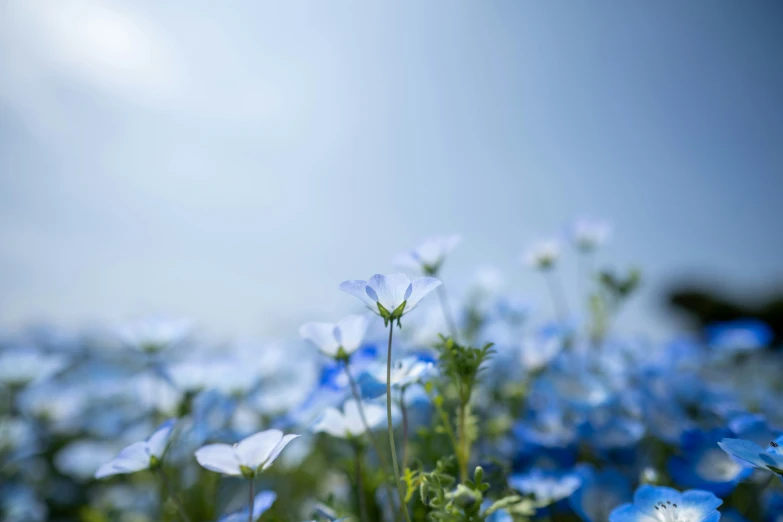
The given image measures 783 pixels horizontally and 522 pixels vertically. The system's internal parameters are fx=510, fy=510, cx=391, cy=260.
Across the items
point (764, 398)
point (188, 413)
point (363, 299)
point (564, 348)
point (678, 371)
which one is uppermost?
point (363, 299)

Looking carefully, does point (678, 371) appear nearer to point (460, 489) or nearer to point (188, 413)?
point (460, 489)

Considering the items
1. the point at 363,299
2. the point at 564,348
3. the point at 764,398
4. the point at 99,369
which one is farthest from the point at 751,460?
the point at 99,369

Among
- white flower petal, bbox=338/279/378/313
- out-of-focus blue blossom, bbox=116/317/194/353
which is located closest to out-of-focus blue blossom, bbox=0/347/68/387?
out-of-focus blue blossom, bbox=116/317/194/353

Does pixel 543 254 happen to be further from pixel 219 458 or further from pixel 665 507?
pixel 219 458

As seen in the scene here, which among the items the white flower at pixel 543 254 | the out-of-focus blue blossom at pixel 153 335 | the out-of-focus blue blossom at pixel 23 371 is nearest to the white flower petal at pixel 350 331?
the out-of-focus blue blossom at pixel 153 335

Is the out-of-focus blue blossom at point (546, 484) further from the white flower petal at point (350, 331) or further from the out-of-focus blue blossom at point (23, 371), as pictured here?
the out-of-focus blue blossom at point (23, 371)

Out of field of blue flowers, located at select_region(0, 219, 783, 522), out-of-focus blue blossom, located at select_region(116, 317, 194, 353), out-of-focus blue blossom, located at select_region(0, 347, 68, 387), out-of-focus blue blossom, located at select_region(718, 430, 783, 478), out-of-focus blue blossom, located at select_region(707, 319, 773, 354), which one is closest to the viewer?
out-of-focus blue blossom, located at select_region(718, 430, 783, 478)

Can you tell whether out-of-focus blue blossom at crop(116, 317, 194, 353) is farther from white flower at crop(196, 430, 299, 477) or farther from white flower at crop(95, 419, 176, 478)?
white flower at crop(196, 430, 299, 477)
